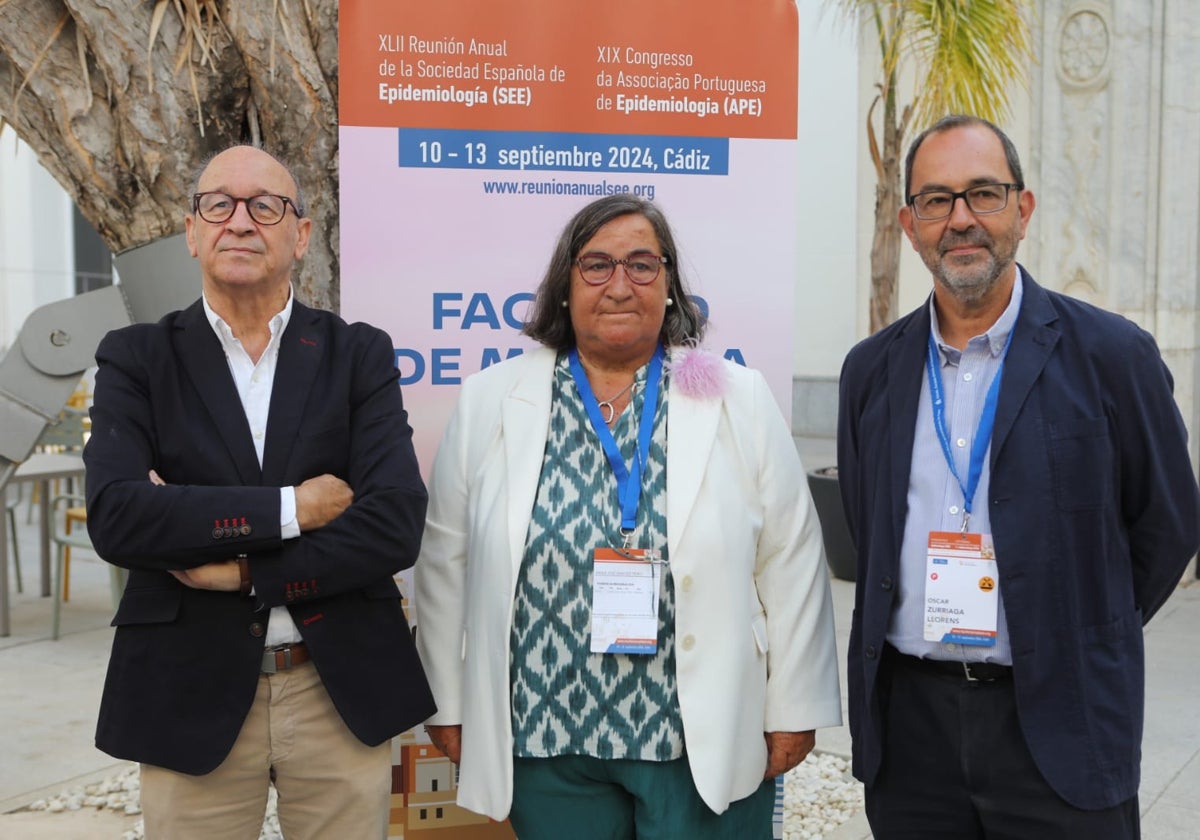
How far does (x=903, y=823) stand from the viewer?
90.4 inches

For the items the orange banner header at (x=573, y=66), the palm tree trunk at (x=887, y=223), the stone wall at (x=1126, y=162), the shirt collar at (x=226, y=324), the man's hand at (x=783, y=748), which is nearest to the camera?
the shirt collar at (x=226, y=324)

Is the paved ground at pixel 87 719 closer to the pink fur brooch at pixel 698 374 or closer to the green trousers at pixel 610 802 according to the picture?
the green trousers at pixel 610 802

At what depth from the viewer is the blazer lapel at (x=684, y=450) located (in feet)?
7.39

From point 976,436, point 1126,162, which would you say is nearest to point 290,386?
point 976,436

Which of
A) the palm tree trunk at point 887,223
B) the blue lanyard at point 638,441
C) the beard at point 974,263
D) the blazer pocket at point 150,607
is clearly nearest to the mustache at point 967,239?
the beard at point 974,263

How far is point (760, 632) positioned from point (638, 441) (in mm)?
474

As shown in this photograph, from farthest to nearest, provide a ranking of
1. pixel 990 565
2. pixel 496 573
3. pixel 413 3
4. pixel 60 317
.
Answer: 1. pixel 60 317
2. pixel 413 3
3. pixel 496 573
4. pixel 990 565

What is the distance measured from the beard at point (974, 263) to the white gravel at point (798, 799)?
2471 millimetres

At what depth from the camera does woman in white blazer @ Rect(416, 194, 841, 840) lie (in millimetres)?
2225

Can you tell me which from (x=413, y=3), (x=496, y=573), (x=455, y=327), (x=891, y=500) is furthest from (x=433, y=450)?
(x=891, y=500)

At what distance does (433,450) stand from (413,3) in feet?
4.07

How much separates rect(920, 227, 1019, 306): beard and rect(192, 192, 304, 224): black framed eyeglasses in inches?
51.4

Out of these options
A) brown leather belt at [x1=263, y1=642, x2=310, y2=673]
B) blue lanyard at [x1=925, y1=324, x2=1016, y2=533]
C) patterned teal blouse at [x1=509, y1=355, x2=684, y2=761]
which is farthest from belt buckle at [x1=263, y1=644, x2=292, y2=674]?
blue lanyard at [x1=925, y1=324, x2=1016, y2=533]

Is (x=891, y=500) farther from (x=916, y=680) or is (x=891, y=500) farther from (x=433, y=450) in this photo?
(x=433, y=450)
